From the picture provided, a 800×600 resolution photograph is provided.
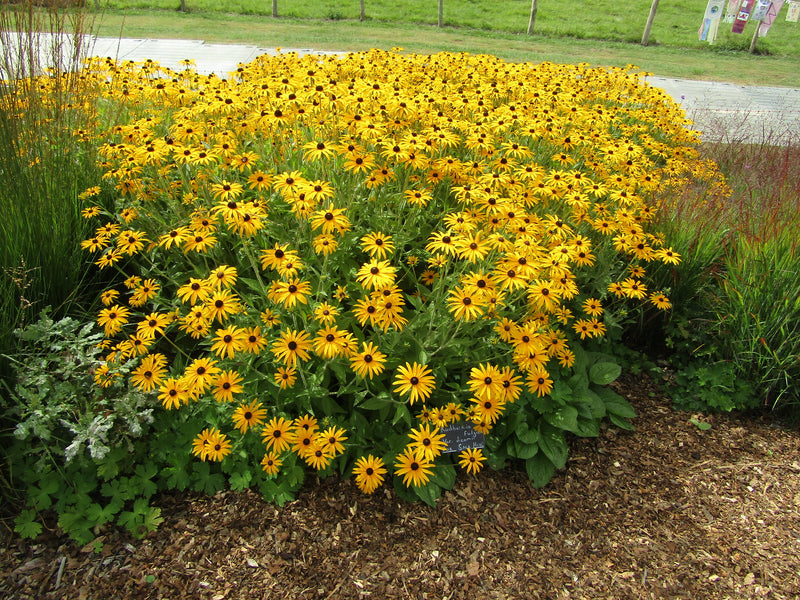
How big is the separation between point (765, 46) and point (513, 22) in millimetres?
8758

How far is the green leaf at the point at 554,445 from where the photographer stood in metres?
2.88

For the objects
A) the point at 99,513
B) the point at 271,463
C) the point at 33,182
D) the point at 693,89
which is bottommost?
the point at 99,513

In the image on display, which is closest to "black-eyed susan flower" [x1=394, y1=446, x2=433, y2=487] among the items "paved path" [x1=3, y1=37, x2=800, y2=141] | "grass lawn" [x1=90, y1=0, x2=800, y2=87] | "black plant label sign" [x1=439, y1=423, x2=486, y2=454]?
"black plant label sign" [x1=439, y1=423, x2=486, y2=454]

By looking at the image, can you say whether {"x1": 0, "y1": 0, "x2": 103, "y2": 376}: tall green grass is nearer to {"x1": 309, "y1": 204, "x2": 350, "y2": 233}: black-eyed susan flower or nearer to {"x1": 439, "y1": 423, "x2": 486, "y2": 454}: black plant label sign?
{"x1": 309, "y1": 204, "x2": 350, "y2": 233}: black-eyed susan flower

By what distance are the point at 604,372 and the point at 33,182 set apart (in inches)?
137

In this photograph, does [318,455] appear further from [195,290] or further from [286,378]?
[195,290]

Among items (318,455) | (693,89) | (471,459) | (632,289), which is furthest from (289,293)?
(693,89)

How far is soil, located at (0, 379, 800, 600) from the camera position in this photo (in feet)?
7.73

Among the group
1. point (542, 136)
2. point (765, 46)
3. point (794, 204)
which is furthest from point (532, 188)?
point (765, 46)

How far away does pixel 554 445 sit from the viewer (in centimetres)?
293

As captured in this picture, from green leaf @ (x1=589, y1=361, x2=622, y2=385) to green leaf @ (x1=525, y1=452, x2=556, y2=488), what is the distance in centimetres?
62

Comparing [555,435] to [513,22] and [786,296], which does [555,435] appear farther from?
[513,22]

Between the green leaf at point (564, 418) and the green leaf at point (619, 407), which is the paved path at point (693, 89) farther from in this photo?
the green leaf at point (564, 418)

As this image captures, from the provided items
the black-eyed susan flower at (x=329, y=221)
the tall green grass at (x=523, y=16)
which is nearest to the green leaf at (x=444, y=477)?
the black-eyed susan flower at (x=329, y=221)
